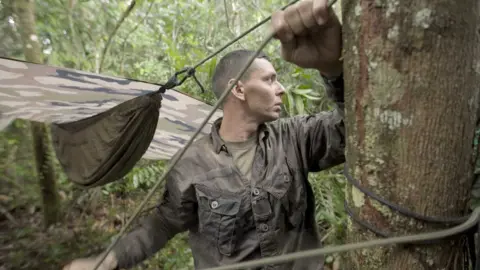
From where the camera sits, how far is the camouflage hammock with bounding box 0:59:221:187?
56.4 inches

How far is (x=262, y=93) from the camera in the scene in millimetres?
1255

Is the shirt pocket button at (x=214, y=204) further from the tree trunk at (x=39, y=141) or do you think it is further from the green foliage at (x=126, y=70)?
the tree trunk at (x=39, y=141)

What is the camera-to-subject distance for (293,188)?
45.7 inches

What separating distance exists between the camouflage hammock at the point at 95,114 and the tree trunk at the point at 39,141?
64 centimetres

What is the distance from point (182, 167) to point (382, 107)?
0.85 meters

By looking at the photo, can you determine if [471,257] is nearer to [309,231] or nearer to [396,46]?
[396,46]

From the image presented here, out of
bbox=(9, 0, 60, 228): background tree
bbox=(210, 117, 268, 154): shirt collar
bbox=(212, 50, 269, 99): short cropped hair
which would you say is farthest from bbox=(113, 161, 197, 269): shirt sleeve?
bbox=(9, 0, 60, 228): background tree

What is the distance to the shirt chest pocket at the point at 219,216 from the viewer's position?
1.13 metres

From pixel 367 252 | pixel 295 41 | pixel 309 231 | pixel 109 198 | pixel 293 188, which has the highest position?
pixel 295 41

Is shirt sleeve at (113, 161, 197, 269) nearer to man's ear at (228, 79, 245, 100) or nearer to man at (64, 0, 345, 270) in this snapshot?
man at (64, 0, 345, 270)

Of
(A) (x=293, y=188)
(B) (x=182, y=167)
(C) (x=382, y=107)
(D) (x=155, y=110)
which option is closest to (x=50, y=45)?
(D) (x=155, y=110)

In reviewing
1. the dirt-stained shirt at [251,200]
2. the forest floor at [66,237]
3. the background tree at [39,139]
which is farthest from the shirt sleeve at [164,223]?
the background tree at [39,139]

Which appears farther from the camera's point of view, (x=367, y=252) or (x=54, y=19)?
(x=54, y=19)

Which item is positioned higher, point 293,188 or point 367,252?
A: point 367,252
